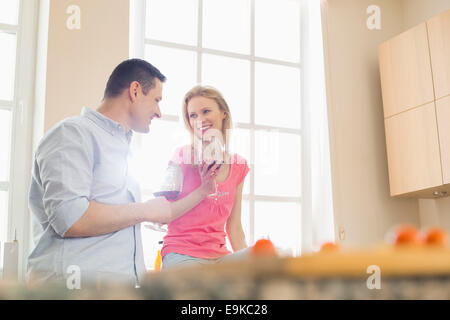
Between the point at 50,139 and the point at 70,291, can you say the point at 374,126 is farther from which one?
the point at 70,291

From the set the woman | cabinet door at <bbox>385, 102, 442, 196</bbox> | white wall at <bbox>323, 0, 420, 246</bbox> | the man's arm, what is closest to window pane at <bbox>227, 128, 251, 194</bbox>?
white wall at <bbox>323, 0, 420, 246</bbox>

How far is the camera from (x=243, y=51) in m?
3.33

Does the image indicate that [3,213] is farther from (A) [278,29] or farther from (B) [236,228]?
(A) [278,29]

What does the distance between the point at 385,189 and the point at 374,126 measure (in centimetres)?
40

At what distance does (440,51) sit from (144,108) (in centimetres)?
196

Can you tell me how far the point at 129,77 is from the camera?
185 centimetres

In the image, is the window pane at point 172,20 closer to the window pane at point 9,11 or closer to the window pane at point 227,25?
the window pane at point 227,25

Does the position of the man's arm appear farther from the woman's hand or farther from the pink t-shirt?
the pink t-shirt

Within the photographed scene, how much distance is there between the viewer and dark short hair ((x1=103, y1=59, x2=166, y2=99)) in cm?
185

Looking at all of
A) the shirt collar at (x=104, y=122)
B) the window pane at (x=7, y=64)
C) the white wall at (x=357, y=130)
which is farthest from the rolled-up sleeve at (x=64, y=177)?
the white wall at (x=357, y=130)

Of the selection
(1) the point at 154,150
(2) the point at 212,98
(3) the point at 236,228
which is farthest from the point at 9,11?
(3) the point at 236,228

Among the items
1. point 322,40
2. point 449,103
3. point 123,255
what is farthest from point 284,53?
point 123,255

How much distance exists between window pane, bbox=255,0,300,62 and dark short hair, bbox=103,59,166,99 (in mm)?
1598
